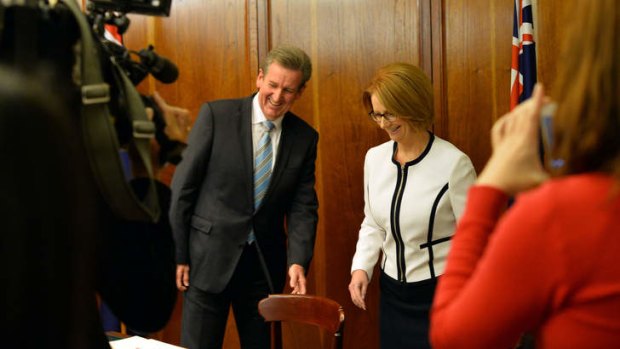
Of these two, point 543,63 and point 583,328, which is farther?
point 543,63

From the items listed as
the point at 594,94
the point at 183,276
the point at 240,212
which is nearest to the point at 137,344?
the point at 183,276

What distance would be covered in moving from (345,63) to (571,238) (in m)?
2.90

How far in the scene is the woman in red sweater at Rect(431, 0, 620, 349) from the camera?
909 mm

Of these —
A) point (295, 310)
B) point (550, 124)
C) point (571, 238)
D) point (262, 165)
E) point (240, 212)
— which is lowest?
point (295, 310)

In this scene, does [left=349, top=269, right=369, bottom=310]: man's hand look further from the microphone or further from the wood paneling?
the microphone

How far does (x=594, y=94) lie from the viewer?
93 cm

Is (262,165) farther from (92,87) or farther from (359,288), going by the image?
(92,87)

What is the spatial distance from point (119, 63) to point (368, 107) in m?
1.79

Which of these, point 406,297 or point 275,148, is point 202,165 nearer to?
point 275,148

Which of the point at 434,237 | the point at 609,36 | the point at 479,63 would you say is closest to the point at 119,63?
the point at 609,36

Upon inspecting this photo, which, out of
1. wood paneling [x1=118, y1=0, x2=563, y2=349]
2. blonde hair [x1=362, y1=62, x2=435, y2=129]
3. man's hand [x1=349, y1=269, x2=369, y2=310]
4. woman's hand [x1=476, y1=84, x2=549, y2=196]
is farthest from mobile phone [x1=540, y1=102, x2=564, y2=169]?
wood paneling [x1=118, y1=0, x2=563, y2=349]

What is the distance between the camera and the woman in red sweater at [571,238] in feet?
2.98

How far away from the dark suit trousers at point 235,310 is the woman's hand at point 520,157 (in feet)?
6.77

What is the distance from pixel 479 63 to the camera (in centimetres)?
342
